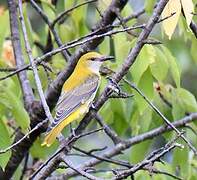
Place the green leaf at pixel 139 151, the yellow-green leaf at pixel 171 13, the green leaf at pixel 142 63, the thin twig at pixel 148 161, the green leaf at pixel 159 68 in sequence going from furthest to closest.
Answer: the green leaf at pixel 139 151 < the green leaf at pixel 159 68 < the green leaf at pixel 142 63 < the yellow-green leaf at pixel 171 13 < the thin twig at pixel 148 161

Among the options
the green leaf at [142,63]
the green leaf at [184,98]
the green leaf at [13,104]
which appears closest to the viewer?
the green leaf at [13,104]

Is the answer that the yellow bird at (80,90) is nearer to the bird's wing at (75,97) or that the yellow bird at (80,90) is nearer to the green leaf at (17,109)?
the bird's wing at (75,97)

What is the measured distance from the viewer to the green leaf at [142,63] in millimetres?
2750

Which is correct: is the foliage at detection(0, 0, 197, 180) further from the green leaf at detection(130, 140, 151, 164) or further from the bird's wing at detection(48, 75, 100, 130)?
the bird's wing at detection(48, 75, 100, 130)

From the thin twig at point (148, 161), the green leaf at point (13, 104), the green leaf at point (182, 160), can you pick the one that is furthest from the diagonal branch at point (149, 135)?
the thin twig at point (148, 161)

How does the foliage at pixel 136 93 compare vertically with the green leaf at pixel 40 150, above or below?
above

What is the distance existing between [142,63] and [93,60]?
73 centimetres

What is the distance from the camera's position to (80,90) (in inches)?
141

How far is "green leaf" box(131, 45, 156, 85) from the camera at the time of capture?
275cm

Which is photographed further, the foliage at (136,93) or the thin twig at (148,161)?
the foliage at (136,93)

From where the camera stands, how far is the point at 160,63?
115 inches

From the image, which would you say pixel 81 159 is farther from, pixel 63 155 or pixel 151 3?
pixel 63 155

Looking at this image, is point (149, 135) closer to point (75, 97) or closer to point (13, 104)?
point (75, 97)

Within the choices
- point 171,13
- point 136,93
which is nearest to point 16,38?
point 136,93
